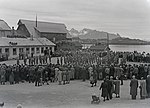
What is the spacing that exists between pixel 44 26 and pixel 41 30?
281cm

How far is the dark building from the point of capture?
50.5m

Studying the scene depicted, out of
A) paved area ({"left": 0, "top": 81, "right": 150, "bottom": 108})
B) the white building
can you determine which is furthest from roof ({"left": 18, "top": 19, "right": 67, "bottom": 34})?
paved area ({"left": 0, "top": 81, "right": 150, "bottom": 108})

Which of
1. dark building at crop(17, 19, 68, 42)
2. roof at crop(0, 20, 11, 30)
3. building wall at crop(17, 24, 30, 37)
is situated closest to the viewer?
roof at crop(0, 20, 11, 30)

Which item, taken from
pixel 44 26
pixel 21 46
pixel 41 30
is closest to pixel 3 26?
pixel 41 30

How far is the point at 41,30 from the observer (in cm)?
5078

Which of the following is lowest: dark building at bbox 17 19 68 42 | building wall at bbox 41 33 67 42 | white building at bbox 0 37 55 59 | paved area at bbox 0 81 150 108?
paved area at bbox 0 81 150 108

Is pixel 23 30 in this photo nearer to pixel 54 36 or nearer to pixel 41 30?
pixel 41 30

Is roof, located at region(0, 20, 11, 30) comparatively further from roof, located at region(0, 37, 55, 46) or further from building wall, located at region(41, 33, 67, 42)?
roof, located at region(0, 37, 55, 46)

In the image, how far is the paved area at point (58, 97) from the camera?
1109 centimetres

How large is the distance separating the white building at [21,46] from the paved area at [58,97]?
711 inches

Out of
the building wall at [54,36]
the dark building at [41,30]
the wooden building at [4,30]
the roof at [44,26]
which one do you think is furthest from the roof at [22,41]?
the wooden building at [4,30]

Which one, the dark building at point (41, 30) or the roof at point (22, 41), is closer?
the roof at point (22, 41)

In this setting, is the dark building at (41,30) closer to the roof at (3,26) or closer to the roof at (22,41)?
the roof at (3,26)

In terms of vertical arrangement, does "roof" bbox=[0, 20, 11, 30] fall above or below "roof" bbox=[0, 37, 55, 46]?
above
